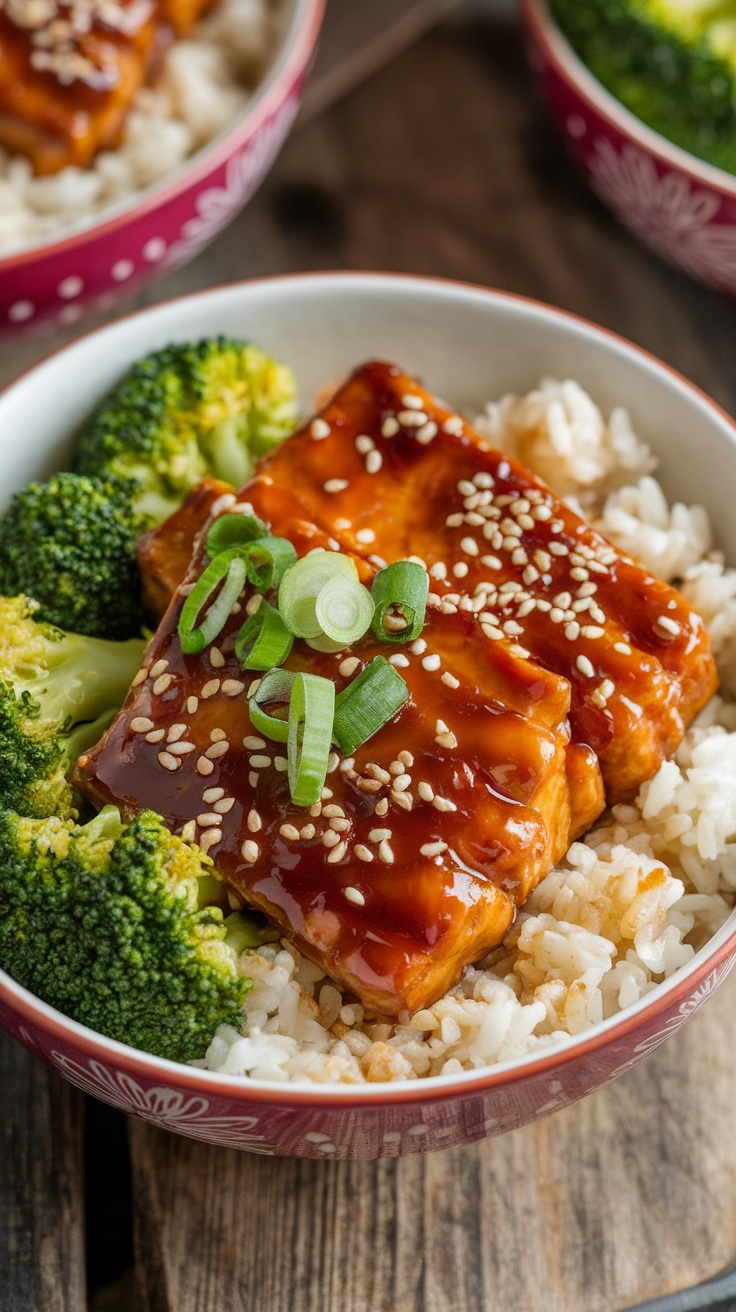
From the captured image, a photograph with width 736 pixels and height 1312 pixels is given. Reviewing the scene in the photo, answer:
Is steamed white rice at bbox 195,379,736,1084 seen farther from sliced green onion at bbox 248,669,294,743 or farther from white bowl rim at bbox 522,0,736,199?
white bowl rim at bbox 522,0,736,199

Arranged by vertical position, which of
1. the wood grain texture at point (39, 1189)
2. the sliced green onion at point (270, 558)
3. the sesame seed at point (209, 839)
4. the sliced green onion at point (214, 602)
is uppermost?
the sliced green onion at point (270, 558)

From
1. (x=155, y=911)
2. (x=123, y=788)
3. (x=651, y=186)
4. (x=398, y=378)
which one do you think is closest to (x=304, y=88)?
(x=651, y=186)

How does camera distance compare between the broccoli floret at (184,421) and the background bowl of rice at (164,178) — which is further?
the background bowl of rice at (164,178)

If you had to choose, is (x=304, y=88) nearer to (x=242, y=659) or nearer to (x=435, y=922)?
(x=242, y=659)

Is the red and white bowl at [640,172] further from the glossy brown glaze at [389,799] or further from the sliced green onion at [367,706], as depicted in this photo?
the sliced green onion at [367,706]

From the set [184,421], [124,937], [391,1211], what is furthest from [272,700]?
[391,1211]

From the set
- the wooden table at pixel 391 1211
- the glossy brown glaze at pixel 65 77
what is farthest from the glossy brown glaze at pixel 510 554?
the glossy brown glaze at pixel 65 77

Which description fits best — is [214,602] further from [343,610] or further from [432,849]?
[432,849]

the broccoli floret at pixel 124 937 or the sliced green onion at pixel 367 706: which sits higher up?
the sliced green onion at pixel 367 706
